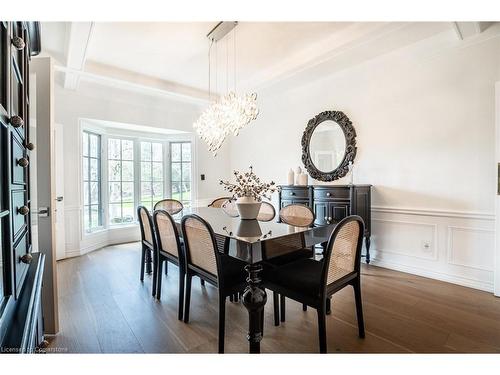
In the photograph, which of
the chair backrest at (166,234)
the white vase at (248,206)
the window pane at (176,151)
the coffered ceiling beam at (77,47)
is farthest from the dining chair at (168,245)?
the window pane at (176,151)

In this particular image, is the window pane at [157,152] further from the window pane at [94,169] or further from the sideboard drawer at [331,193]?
the sideboard drawer at [331,193]

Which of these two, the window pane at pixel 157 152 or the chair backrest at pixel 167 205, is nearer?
the chair backrest at pixel 167 205

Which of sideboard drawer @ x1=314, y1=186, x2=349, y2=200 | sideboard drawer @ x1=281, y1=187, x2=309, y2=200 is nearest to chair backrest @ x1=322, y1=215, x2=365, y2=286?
sideboard drawer @ x1=314, y1=186, x2=349, y2=200

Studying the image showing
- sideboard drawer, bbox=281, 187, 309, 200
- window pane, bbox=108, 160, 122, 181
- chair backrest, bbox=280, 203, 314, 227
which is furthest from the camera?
window pane, bbox=108, 160, 122, 181

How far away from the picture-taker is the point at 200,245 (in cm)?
189

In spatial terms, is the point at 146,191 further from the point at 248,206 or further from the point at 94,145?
the point at 248,206

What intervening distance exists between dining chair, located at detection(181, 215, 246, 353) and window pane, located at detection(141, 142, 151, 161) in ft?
11.8

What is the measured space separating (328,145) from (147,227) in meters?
2.67

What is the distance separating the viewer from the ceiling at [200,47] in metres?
2.67

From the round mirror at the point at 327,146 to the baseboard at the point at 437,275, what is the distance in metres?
1.41

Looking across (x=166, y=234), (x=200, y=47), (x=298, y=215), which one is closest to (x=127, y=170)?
(x=200, y=47)

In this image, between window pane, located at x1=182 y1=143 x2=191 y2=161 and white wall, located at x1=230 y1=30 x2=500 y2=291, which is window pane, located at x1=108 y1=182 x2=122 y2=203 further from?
white wall, located at x1=230 y1=30 x2=500 y2=291

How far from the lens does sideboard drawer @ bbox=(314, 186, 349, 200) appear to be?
3.22 metres
